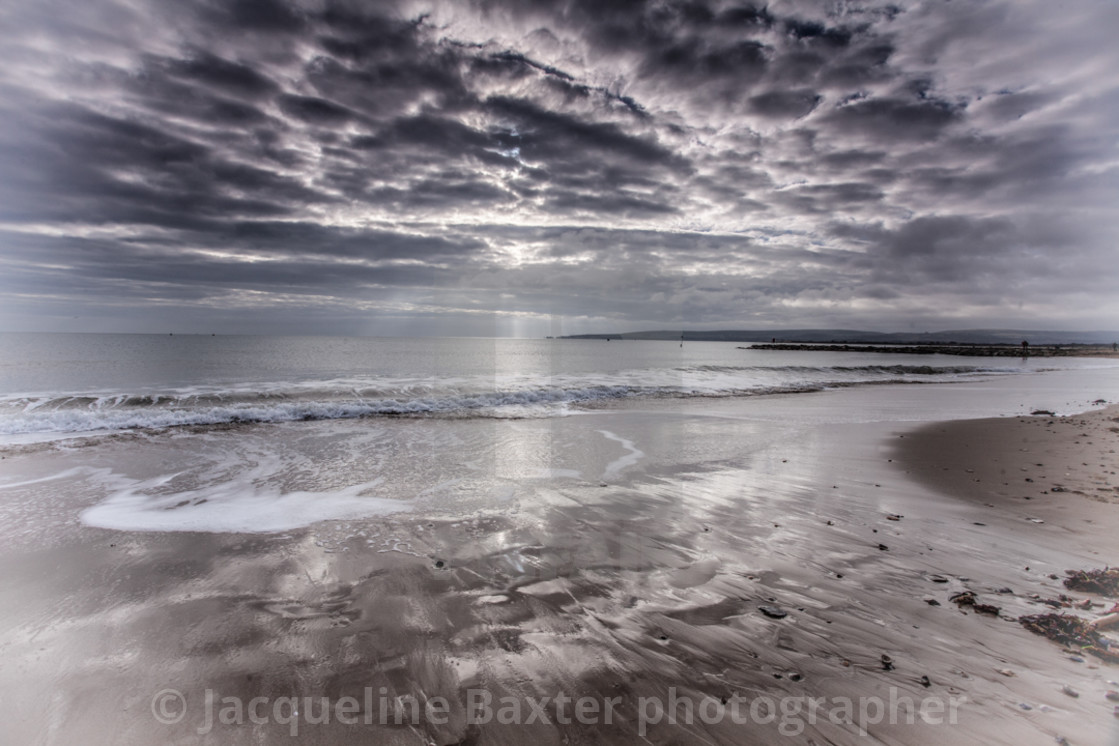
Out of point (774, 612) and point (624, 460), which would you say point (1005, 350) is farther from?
point (774, 612)

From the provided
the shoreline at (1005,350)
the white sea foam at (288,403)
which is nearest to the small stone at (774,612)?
the white sea foam at (288,403)

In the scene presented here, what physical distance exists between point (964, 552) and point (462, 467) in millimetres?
7419

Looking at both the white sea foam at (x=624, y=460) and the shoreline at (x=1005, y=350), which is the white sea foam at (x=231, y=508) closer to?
the white sea foam at (x=624, y=460)

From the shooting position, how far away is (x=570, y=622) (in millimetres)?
3719

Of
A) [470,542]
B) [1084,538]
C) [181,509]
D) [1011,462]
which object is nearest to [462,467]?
[470,542]

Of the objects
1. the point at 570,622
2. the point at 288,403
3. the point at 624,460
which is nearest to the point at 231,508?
the point at 570,622

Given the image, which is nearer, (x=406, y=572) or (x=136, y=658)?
(x=136, y=658)

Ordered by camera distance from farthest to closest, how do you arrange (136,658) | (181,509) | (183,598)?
(181,509) < (183,598) < (136,658)

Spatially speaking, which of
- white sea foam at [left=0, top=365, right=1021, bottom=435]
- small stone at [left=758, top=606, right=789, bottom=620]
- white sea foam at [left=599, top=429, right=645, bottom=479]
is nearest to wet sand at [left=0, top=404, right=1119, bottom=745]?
small stone at [left=758, top=606, right=789, bottom=620]

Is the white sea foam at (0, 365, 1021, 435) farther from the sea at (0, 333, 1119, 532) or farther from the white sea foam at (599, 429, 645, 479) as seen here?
the white sea foam at (599, 429, 645, 479)

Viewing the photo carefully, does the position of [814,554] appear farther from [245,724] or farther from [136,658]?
[136,658]

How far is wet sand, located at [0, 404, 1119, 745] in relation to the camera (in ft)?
9.02

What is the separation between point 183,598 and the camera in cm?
412

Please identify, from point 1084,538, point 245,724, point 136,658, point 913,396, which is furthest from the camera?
point 913,396
